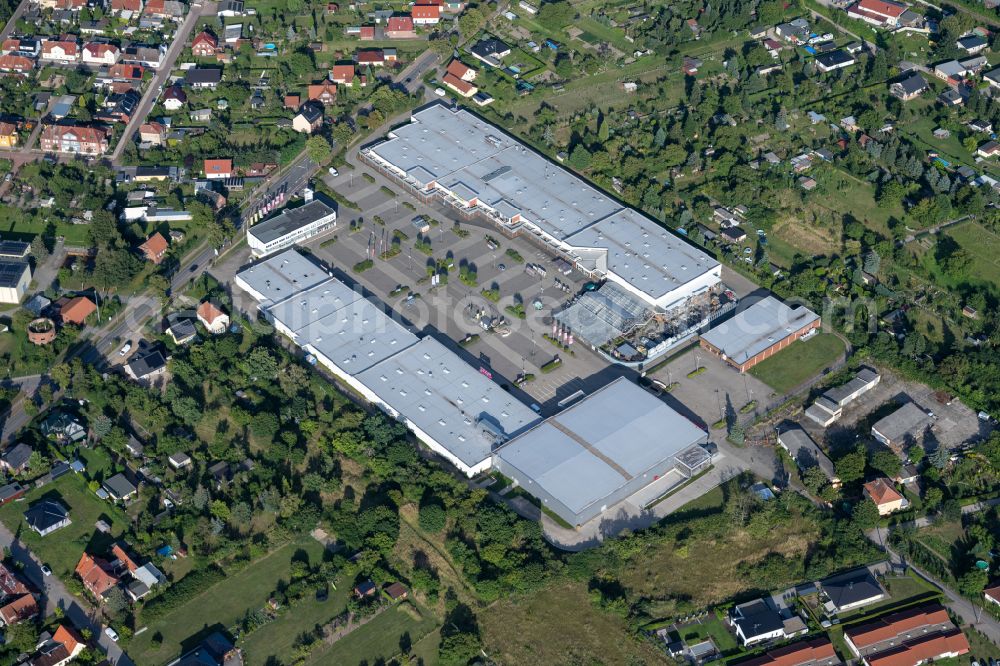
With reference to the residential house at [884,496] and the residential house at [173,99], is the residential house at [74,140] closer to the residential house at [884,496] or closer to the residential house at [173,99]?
the residential house at [173,99]

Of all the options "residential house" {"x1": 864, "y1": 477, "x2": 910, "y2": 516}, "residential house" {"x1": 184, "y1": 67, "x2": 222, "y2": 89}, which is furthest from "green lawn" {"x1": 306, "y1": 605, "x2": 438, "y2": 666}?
"residential house" {"x1": 184, "y1": 67, "x2": 222, "y2": 89}

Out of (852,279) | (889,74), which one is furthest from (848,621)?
(889,74)

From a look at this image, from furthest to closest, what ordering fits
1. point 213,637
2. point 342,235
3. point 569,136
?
point 569,136 → point 342,235 → point 213,637

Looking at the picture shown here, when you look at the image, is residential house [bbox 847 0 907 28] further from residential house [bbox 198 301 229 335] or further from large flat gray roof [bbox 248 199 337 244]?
residential house [bbox 198 301 229 335]

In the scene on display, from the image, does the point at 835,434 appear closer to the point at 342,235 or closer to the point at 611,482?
the point at 611,482

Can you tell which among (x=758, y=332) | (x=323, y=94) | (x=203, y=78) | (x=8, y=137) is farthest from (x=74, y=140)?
(x=758, y=332)

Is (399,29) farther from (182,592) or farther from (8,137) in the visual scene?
(182,592)
